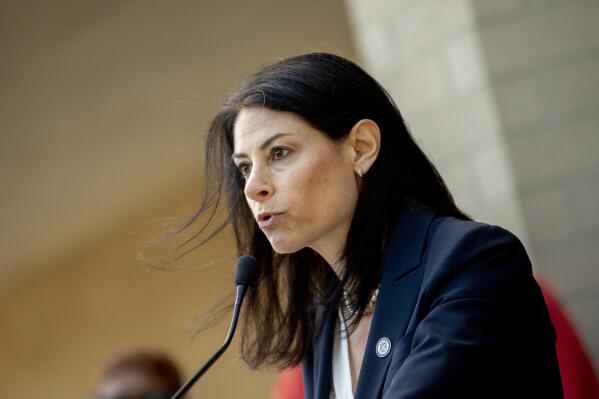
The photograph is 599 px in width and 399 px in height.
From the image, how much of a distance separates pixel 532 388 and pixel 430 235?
36 cm

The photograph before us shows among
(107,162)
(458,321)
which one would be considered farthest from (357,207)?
(107,162)

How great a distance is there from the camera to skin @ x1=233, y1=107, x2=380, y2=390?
219 centimetres

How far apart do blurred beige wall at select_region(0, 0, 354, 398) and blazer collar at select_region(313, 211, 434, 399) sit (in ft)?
6.82

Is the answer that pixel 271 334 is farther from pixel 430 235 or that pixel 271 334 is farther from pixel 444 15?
pixel 444 15

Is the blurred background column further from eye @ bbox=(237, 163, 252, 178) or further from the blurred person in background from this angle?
eye @ bbox=(237, 163, 252, 178)

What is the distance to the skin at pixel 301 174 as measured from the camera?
2.19 m

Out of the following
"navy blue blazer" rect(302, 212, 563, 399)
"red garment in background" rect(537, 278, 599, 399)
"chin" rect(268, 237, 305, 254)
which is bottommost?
"red garment in background" rect(537, 278, 599, 399)

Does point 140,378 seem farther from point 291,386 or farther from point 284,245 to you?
point 284,245

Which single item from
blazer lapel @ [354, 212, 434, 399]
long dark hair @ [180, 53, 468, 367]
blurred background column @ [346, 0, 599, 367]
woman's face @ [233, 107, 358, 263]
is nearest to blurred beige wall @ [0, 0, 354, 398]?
blurred background column @ [346, 0, 599, 367]

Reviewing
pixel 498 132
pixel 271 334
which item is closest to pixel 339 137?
pixel 271 334

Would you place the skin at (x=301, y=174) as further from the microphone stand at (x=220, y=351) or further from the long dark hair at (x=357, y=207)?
the microphone stand at (x=220, y=351)

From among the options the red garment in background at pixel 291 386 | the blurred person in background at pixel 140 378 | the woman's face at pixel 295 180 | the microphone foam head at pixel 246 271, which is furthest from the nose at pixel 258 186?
the blurred person in background at pixel 140 378

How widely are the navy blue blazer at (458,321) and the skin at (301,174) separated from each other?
0.14 m

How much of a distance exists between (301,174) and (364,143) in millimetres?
168
